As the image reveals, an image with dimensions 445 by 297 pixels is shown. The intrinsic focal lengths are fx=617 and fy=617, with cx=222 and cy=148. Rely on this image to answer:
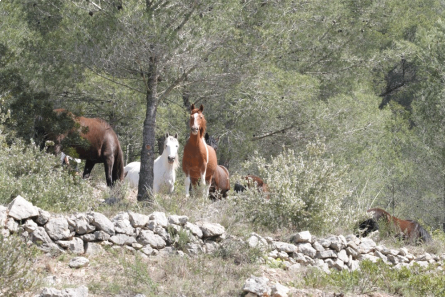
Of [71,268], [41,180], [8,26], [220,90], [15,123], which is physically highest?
[8,26]

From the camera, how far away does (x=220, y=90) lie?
1396 centimetres

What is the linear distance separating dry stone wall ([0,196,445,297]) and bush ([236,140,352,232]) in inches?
21.9

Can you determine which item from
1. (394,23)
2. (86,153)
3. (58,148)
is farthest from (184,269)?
(394,23)

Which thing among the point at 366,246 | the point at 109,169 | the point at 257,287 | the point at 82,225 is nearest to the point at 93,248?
the point at 82,225

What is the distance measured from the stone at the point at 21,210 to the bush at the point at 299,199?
3878 mm

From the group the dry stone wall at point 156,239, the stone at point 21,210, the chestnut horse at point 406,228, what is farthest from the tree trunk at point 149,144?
the chestnut horse at point 406,228

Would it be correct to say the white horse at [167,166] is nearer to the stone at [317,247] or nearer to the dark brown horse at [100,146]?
the dark brown horse at [100,146]

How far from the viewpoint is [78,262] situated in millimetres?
7453

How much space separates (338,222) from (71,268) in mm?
5574

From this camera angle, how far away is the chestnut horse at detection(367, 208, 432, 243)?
1222 cm

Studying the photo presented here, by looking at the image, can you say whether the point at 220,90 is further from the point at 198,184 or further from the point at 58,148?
the point at 58,148

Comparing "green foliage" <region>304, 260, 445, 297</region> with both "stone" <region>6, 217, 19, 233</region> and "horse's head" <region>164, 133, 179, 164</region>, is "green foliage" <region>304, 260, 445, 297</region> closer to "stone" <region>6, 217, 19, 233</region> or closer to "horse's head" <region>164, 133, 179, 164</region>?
"stone" <region>6, 217, 19, 233</region>

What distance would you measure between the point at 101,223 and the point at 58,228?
0.57 meters

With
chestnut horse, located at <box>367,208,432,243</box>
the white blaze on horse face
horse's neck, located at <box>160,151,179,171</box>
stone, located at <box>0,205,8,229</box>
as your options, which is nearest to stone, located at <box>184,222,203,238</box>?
stone, located at <box>0,205,8,229</box>
